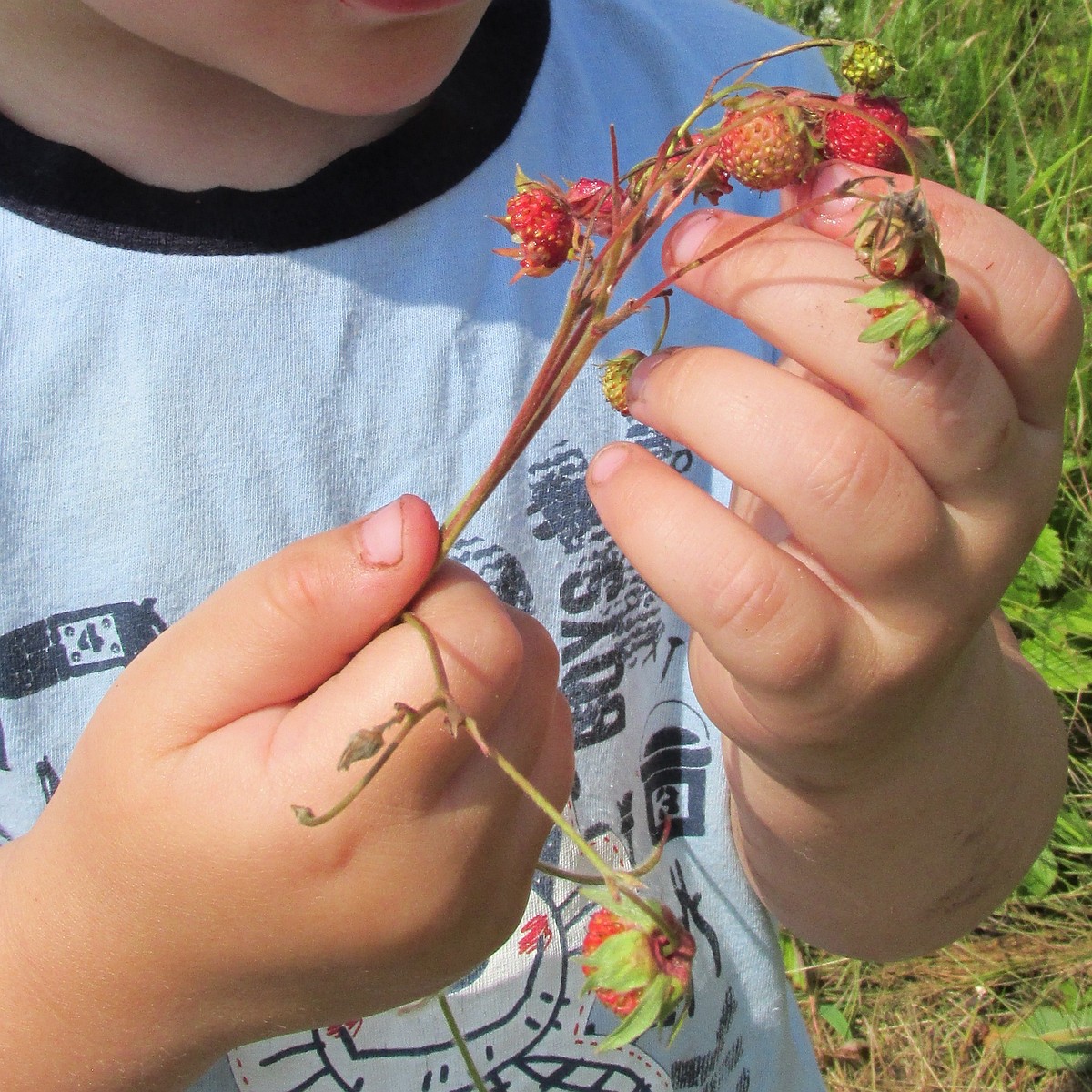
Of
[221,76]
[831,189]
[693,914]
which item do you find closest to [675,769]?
[693,914]

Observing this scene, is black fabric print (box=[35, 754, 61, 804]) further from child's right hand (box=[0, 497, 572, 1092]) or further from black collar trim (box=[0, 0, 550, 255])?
black collar trim (box=[0, 0, 550, 255])

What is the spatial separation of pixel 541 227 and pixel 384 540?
0.23 meters

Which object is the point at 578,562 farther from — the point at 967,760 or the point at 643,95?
the point at 643,95

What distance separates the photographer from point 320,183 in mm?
982

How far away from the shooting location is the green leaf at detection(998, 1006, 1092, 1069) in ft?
5.42

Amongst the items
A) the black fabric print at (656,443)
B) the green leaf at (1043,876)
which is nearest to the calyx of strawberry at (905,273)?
the black fabric print at (656,443)

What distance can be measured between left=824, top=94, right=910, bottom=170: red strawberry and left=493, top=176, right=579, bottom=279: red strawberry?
0.55 ft

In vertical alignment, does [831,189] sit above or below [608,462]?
above

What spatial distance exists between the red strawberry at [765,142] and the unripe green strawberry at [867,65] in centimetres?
4

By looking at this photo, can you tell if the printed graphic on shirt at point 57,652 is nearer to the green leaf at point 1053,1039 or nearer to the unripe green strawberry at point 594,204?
the unripe green strawberry at point 594,204

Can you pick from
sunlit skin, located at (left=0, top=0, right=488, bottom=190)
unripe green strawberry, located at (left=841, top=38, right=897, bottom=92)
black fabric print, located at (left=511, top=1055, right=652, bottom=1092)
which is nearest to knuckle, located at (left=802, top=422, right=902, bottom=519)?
unripe green strawberry, located at (left=841, top=38, right=897, bottom=92)

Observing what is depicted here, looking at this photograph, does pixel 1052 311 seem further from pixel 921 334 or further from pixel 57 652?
pixel 57 652

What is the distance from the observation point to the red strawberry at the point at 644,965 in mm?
593

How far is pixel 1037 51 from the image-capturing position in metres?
2.29
